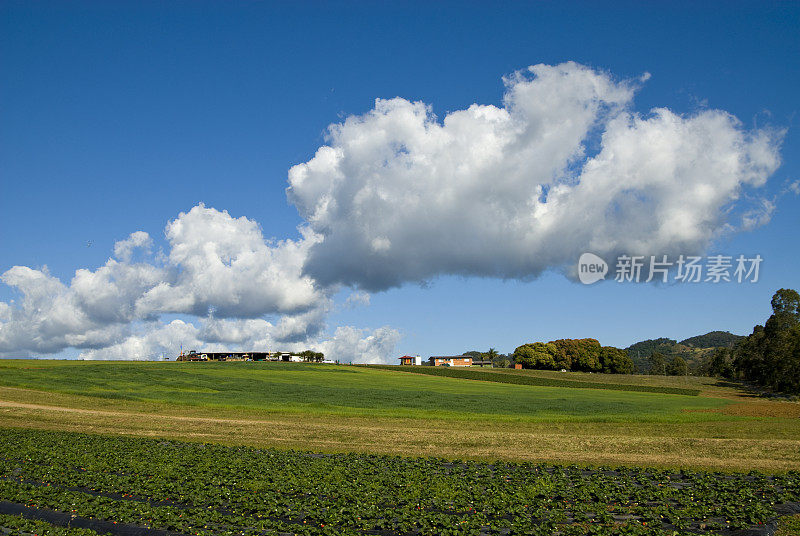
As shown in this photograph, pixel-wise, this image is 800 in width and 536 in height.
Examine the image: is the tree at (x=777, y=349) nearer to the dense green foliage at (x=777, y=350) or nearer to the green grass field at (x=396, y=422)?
the dense green foliage at (x=777, y=350)

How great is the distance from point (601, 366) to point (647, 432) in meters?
155

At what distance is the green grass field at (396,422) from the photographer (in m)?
30.9

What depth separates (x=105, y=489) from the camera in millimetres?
19062

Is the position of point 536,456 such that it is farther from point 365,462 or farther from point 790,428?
point 790,428

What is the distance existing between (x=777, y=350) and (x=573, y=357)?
250 ft

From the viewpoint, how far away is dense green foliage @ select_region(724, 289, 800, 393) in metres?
104

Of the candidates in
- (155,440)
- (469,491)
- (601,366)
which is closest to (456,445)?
(469,491)

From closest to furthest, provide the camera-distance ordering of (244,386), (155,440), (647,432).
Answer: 1. (155,440)
2. (647,432)
3. (244,386)

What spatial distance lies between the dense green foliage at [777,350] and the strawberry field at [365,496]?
3953 inches

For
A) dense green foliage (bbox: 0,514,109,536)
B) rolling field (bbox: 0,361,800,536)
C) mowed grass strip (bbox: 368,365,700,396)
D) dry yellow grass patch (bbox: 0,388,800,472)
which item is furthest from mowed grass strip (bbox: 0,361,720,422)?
dense green foliage (bbox: 0,514,109,536)

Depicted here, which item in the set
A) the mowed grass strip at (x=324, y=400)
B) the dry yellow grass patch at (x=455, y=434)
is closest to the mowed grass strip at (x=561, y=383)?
the mowed grass strip at (x=324, y=400)

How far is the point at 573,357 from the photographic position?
7328 inches

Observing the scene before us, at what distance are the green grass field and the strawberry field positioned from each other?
226 inches

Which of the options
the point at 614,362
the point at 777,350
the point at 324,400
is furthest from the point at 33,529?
the point at 614,362
